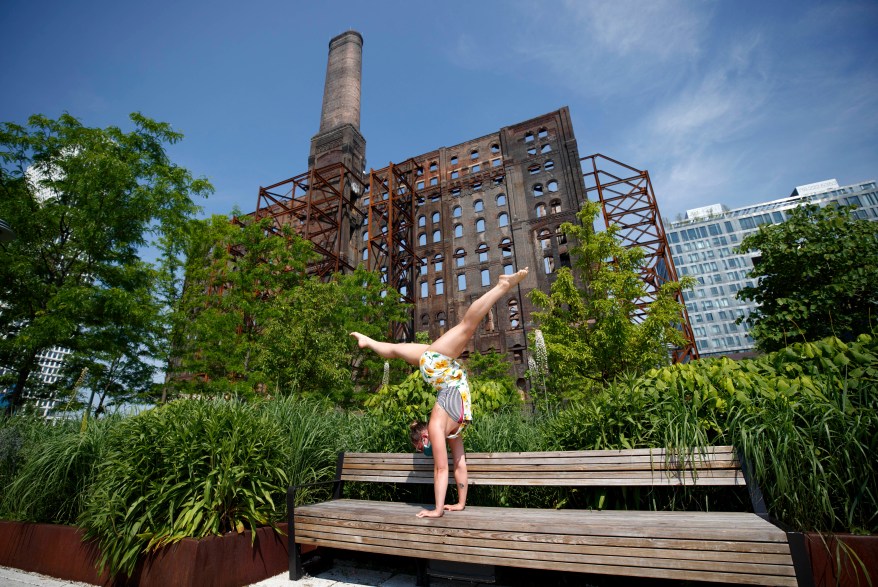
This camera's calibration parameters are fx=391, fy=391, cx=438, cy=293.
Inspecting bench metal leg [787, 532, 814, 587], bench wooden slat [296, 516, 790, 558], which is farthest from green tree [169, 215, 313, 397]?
bench metal leg [787, 532, 814, 587]

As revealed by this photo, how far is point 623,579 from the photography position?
112 inches

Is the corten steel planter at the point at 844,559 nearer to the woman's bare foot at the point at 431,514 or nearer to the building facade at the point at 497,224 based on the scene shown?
the woman's bare foot at the point at 431,514

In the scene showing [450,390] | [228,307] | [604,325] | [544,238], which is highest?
[544,238]

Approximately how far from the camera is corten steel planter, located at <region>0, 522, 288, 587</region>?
2820 millimetres

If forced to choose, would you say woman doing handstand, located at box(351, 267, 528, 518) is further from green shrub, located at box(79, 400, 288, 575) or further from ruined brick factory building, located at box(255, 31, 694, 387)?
ruined brick factory building, located at box(255, 31, 694, 387)

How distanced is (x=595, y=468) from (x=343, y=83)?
40033 millimetres

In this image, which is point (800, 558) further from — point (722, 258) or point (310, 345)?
point (722, 258)

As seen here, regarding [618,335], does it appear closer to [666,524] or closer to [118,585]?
[666,524]

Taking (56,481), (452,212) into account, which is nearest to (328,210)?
(452,212)

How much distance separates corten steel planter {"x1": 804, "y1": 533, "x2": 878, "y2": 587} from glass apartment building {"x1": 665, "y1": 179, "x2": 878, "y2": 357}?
3661 inches

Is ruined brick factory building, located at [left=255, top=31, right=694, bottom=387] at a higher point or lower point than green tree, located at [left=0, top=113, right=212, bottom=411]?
higher

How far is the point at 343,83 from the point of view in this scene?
117 ft

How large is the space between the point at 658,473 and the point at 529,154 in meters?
31.7

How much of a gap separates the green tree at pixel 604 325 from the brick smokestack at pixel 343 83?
28.8m
